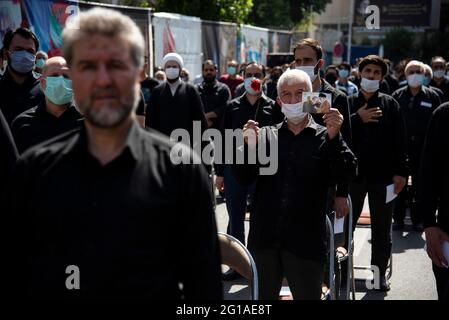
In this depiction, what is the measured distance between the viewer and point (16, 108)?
557 centimetres

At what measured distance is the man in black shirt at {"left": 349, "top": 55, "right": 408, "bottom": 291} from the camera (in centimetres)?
612

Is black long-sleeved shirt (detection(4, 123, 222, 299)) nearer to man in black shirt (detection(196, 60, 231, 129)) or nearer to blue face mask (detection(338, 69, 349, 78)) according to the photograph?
man in black shirt (detection(196, 60, 231, 129))

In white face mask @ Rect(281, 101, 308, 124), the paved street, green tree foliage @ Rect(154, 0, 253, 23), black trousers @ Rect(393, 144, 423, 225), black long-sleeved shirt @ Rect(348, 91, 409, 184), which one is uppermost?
green tree foliage @ Rect(154, 0, 253, 23)

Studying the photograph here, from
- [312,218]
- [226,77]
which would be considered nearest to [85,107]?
[312,218]

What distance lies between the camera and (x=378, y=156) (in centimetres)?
613

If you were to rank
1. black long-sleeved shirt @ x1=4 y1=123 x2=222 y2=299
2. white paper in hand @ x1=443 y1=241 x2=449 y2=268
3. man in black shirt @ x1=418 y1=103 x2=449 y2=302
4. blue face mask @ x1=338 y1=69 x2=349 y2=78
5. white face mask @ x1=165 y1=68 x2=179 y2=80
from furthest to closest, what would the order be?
1. blue face mask @ x1=338 y1=69 x2=349 y2=78
2. white face mask @ x1=165 y1=68 x2=179 y2=80
3. man in black shirt @ x1=418 y1=103 x2=449 y2=302
4. white paper in hand @ x1=443 y1=241 x2=449 y2=268
5. black long-sleeved shirt @ x1=4 y1=123 x2=222 y2=299

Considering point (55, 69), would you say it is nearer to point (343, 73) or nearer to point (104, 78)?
point (104, 78)

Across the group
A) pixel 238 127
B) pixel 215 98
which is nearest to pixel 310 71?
pixel 238 127

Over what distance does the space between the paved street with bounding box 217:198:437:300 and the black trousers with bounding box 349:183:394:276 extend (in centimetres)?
29

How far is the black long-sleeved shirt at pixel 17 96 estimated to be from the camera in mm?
5562

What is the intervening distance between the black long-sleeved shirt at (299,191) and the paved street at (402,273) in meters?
2.15

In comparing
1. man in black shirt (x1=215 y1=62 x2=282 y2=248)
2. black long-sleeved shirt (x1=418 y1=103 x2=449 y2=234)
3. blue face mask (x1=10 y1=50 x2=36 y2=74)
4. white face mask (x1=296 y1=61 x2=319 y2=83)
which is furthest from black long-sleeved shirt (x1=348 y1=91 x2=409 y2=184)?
blue face mask (x1=10 y1=50 x2=36 y2=74)

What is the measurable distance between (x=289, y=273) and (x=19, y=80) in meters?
3.22
